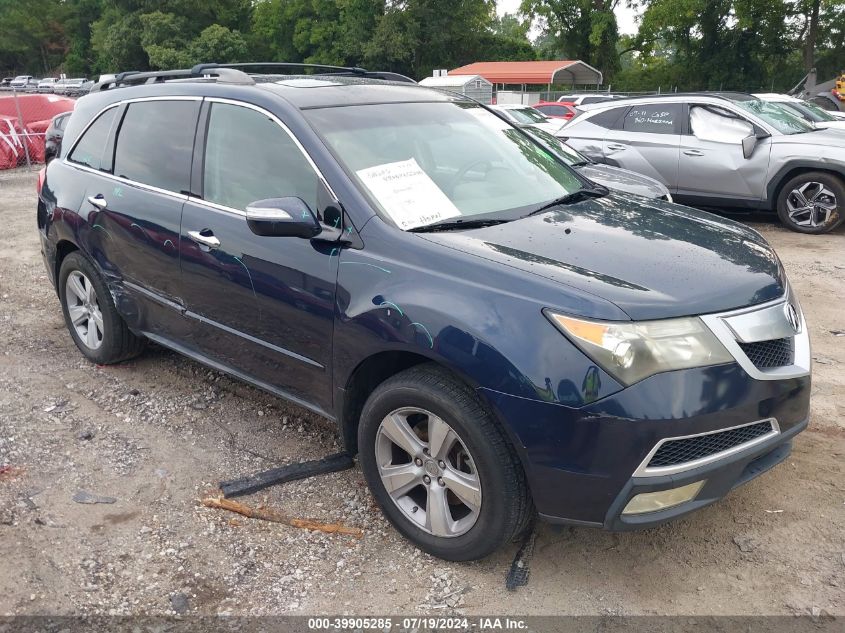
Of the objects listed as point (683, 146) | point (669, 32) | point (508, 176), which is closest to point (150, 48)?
point (669, 32)

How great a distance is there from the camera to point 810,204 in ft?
28.7

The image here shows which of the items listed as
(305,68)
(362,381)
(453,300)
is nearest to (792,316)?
(453,300)

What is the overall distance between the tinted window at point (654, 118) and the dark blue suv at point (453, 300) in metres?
6.42

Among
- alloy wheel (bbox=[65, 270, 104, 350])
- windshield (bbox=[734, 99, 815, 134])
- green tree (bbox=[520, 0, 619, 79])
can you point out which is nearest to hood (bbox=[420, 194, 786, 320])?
alloy wheel (bbox=[65, 270, 104, 350])

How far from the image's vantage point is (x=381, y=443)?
2984 millimetres

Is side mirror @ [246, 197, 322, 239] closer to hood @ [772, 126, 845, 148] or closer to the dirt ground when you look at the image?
the dirt ground

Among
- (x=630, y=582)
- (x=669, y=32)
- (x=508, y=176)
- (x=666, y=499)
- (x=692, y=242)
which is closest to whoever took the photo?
(x=666, y=499)

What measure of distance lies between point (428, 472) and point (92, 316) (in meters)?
2.98

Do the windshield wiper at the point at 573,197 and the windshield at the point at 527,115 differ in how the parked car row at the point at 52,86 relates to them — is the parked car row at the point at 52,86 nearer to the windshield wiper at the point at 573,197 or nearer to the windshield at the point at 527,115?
the windshield at the point at 527,115

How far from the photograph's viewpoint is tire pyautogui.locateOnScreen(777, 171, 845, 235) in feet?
28.2

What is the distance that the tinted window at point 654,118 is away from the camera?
9758mm

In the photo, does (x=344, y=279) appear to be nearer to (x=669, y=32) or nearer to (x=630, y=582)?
(x=630, y=582)

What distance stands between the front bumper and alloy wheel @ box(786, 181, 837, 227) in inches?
279

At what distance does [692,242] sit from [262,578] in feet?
7.26
